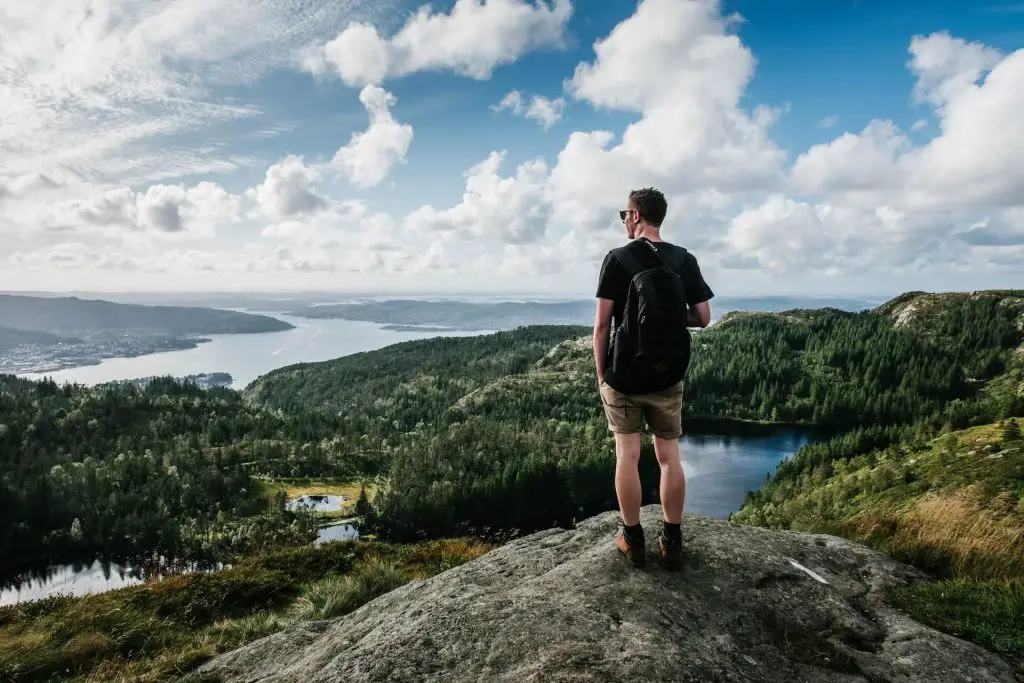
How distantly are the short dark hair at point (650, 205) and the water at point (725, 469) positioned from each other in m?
114

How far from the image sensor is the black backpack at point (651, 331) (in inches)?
255

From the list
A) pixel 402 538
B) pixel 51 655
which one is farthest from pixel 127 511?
pixel 51 655

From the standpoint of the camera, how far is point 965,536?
8617mm

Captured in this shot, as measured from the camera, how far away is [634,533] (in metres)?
7.01

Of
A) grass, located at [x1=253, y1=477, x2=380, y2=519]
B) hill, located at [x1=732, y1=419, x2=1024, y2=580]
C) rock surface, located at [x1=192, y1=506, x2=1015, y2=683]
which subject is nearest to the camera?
rock surface, located at [x1=192, y1=506, x2=1015, y2=683]

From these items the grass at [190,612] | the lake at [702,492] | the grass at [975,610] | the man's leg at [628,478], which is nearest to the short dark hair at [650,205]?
the man's leg at [628,478]

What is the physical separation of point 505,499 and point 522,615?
14011 cm

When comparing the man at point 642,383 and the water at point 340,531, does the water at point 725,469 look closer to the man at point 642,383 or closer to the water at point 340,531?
the water at point 340,531

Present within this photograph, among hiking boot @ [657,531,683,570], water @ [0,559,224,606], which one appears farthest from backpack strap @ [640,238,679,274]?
water @ [0,559,224,606]

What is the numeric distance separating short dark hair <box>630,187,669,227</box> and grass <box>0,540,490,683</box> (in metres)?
8.16

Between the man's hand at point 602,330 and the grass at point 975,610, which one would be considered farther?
the man's hand at point 602,330

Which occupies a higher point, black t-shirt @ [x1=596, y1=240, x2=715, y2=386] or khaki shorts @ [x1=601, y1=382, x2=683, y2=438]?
black t-shirt @ [x1=596, y1=240, x2=715, y2=386]

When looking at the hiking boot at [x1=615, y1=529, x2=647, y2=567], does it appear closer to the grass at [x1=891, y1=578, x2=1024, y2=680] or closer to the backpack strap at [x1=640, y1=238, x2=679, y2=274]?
the grass at [x1=891, y1=578, x2=1024, y2=680]

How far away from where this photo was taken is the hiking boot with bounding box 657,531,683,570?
6887 millimetres
